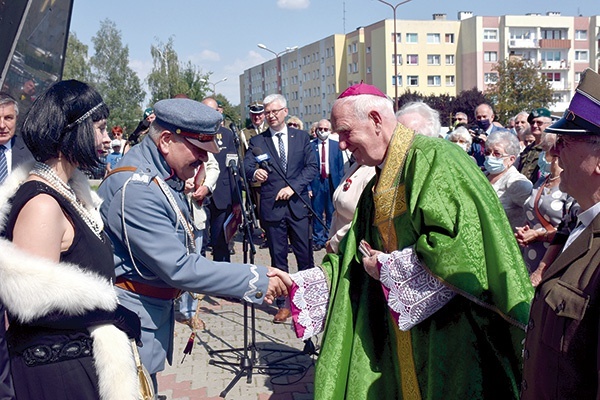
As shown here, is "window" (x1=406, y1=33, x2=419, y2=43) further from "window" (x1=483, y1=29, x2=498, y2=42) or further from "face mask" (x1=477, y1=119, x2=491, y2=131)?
"face mask" (x1=477, y1=119, x2=491, y2=131)

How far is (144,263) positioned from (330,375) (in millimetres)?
1079

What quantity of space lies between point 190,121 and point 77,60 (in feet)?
196

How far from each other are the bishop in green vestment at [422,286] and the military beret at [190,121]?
0.67 meters

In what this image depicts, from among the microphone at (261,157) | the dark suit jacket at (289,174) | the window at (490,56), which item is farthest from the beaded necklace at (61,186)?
the window at (490,56)

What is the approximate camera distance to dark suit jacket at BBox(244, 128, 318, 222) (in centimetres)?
705

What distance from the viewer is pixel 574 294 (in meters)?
1.86

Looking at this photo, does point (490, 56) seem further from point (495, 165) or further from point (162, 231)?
point (162, 231)

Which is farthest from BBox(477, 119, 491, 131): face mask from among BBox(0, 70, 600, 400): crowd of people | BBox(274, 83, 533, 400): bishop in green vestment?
BBox(274, 83, 533, 400): bishop in green vestment

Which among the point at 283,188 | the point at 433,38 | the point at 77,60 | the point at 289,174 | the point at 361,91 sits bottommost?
the point at 283,188

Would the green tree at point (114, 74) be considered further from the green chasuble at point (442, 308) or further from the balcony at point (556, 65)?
the green chasuble at point (442, 308)

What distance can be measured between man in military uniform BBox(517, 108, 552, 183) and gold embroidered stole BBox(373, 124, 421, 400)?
3.70 metres

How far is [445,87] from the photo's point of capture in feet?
246

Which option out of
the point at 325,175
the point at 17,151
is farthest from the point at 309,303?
the point at 325,175

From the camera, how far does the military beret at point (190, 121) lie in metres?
3.00
